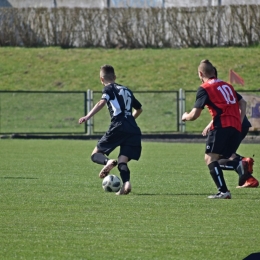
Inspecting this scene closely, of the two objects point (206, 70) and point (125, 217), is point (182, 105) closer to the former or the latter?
point (206, 70)

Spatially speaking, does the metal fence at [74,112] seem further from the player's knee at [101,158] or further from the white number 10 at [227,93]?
the white number 10 at [227,93]

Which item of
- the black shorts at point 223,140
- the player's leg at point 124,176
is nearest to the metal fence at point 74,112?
the player's leg at point 124,176

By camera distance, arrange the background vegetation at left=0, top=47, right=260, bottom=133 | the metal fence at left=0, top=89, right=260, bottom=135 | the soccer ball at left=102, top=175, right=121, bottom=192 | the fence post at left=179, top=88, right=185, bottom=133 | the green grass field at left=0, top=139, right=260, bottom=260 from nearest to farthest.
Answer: the green grass field at left=0, top=139, right=260, bottom=260
the soccer ball at left=102, top=175, right=121, bottom=192
the fence post at left=179, top=88, right=185, bottom=133
the metal fence at left=0, top=89, right=260, bottom=135
the background vegetation at left=0, top=47, right=260, bottom=133

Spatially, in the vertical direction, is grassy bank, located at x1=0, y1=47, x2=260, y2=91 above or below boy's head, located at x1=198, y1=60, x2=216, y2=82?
below

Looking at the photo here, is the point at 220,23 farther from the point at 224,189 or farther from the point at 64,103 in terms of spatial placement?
the point at 224,189

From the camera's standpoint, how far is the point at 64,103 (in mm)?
30609

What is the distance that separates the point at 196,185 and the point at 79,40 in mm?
26505

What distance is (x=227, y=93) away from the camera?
10.7 m

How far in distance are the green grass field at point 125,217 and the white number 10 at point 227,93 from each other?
1281 millimetres

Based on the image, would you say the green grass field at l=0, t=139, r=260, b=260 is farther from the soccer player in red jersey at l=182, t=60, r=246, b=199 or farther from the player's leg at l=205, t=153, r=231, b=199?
the soccer player in red jersey at l=182, t=60, r=246, b=199

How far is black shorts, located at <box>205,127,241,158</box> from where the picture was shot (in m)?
10.7

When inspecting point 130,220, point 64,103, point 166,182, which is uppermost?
point 130,220

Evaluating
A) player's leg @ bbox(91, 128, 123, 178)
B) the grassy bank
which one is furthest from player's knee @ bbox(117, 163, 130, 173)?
the grassy bank

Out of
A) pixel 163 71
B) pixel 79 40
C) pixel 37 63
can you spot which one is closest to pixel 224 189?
pixel 163 71
